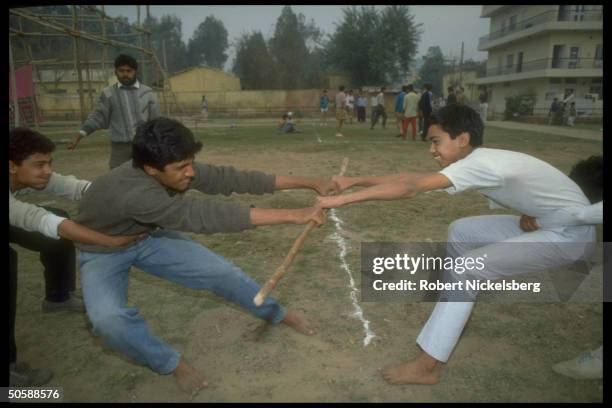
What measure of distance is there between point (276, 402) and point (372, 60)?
4196cm

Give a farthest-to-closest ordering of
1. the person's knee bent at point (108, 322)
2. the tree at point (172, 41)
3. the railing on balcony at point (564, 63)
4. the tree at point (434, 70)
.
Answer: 1. the tree at point (172, 41)
2. the tree at point (434, 70)
3. the railing on balcony at point (564, 63)
4. the person's knee bent at point (108, 322)

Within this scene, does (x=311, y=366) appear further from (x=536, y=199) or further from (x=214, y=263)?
(x=536, y=199)

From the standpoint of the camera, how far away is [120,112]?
491cm

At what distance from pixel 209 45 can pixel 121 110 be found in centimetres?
9384

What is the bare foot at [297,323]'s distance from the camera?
309cm

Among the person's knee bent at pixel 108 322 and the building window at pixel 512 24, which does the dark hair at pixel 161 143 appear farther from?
the building window at pixel 512 24

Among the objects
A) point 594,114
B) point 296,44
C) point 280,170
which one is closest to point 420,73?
point 296,44

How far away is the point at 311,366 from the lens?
275cm

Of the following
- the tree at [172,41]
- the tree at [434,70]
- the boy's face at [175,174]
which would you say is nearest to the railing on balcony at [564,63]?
the boy's face at [175,174]

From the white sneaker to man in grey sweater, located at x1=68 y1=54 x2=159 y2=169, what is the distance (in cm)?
460

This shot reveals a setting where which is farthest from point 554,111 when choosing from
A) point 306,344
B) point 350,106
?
point 306,344

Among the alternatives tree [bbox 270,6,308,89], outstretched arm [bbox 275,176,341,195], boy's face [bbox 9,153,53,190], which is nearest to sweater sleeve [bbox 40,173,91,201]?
boy's face [bbox 9,153,53,190]

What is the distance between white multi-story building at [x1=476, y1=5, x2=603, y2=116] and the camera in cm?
3056

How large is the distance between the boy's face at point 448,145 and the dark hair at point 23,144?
2485 millimetres
